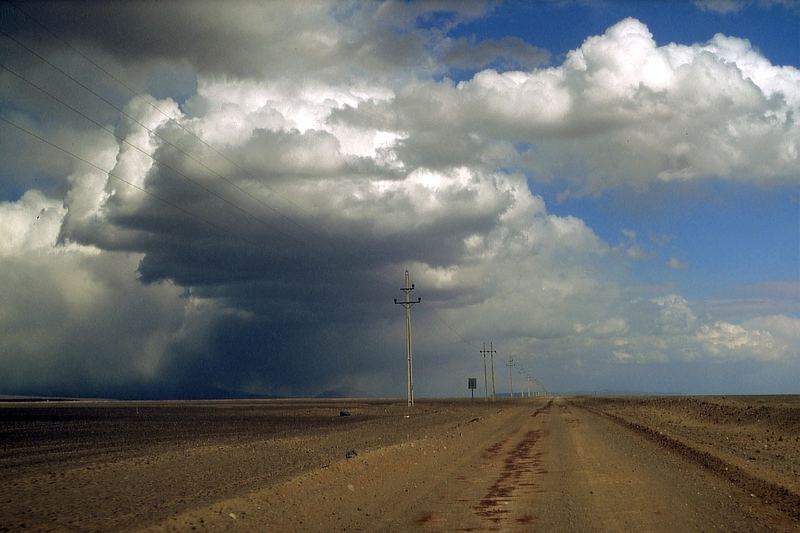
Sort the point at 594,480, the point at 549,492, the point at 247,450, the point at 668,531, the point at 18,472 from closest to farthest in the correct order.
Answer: the point at 668,531, the point at 549,492, the point at 594,480, the point at 18,472, the point at 247,450

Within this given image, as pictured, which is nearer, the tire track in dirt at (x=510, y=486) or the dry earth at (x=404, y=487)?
the dry earth at (x=404, y=487)

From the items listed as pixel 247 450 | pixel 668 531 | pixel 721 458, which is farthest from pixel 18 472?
pixel 721 458

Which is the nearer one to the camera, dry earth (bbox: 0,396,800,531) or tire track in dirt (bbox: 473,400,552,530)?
dry earth (bbox: 0,396,800,531)

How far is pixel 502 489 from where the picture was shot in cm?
1739

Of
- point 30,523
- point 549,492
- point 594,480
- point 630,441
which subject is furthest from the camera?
point 630,441

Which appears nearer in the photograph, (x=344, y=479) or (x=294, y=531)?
(x=294, y=531)

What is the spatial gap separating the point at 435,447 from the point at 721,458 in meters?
10.6

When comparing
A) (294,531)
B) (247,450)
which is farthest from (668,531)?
(247,450)

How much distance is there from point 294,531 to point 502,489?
607 cm

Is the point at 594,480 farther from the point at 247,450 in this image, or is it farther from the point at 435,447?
the point at 247,450

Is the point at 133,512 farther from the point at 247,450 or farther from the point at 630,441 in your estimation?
the point at 630,441

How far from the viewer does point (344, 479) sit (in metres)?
19.6

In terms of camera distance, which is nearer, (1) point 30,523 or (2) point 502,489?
(1) point 30,523

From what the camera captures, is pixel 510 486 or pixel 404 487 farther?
pixel 404 487
